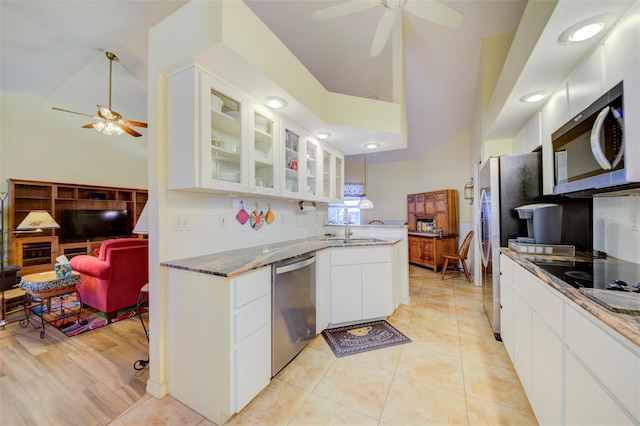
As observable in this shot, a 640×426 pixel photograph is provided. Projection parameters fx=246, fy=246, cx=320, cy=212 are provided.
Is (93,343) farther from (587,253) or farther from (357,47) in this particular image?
(357,47)

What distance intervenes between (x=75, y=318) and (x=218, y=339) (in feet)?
8.81

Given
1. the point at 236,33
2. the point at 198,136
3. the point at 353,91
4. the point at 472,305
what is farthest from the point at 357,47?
the point at 472,305

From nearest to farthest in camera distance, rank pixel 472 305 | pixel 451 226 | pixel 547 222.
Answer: pixel 547 222 < pixel 472 305 < pixel 451 226

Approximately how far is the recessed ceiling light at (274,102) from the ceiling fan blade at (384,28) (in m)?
1.14

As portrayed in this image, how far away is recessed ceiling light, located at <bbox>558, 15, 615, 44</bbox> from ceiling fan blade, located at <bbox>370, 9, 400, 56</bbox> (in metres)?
1.25

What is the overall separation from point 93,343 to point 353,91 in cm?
472

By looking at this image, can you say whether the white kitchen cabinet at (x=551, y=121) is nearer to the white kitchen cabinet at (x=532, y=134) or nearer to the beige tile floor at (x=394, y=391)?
the white kitchen cabinet at (x=532, y=134)

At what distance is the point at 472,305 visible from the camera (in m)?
3.16

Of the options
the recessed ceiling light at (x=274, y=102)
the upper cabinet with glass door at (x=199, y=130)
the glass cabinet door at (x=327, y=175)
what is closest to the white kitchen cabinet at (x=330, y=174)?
the glass cabinet door at (x=327, y=175)

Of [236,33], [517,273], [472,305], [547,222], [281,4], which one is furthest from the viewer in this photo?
[472,305]

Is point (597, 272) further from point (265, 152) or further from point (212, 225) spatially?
point (212, 225)

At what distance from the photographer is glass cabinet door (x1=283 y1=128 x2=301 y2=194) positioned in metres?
2.48

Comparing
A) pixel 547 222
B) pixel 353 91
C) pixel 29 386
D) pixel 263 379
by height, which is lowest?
pixel 29 386

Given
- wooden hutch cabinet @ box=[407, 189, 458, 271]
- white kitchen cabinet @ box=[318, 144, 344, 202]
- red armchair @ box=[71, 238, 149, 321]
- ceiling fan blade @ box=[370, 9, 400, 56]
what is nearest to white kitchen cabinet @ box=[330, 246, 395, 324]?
white kitchen cabinet @ box=[318, 144, 344, 202]
